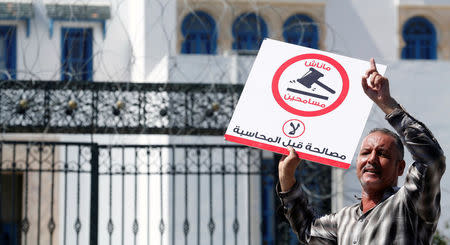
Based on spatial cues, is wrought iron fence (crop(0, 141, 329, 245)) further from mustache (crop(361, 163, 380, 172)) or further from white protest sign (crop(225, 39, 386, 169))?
mustache (crop(361, 163, 380, 172))

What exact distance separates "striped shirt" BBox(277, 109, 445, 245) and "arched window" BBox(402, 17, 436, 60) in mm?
11901

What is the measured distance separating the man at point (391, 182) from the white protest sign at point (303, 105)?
0.09m

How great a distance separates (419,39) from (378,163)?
41.1 ft

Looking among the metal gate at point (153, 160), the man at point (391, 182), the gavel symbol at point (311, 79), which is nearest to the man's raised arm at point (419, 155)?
the man at point (391, 182)

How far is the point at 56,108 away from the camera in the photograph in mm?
7918

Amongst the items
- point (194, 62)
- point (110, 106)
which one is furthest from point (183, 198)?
point (110, 106)

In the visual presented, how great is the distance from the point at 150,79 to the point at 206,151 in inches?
53.9

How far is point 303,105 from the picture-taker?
9.89ft

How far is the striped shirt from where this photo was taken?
2.68 m

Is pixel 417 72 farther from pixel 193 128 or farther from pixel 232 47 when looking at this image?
pixel 232 47

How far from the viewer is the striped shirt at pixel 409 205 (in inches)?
105

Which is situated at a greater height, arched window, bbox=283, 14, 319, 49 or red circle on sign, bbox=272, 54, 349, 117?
arched window, bbox=283, 14, 319, 49

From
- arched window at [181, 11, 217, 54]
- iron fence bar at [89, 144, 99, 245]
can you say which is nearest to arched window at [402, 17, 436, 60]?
arched window at [181, 11, 217, 54]

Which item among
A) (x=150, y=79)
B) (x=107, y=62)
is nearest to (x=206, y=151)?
(x=150, y=79)
